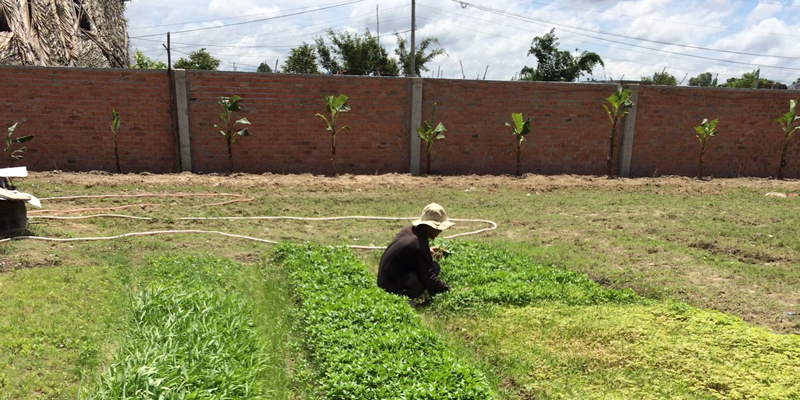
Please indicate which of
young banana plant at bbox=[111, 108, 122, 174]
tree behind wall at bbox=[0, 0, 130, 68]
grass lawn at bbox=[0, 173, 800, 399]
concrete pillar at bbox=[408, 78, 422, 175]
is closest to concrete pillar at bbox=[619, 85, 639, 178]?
grass lawn at bbox=[0, 173, 800, 399]

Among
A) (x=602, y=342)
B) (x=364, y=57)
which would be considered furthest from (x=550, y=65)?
(x=602, y=342)

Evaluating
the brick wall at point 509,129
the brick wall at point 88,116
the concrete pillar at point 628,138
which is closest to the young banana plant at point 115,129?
the brick wall at point 88,116

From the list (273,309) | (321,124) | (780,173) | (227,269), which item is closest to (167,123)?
(321,124)

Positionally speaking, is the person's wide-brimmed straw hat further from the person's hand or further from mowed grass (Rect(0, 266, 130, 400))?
mowed grass (Rect(0, 266, 130, 400))

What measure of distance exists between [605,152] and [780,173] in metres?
6.21

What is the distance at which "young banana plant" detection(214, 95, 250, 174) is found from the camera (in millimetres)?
14039

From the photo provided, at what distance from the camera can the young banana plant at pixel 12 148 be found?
13.1 meters

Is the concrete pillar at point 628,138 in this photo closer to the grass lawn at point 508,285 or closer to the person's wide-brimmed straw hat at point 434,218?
the grass lawn at point 508,285

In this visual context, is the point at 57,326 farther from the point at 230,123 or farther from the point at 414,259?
the point at 230,123

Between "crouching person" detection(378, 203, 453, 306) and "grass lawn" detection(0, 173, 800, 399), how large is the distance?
0.35m

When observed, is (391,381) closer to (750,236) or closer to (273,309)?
(273,309)

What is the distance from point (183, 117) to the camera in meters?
14.4

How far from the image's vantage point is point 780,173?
58.2ft

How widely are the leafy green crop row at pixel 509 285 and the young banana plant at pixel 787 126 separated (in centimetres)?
1473
